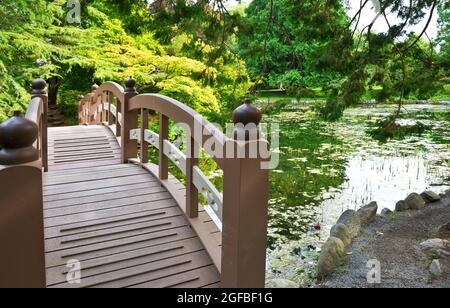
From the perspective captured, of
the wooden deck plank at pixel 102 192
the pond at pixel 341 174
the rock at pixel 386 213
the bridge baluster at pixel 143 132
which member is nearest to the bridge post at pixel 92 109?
the pond at pixel 341 174

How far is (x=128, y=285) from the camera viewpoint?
2.24 meters

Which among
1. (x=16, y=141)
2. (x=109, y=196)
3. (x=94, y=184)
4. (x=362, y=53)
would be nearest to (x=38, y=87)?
(x=94, y=184)

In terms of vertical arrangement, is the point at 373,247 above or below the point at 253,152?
below

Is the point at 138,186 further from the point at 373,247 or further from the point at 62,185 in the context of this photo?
the point at 373,247

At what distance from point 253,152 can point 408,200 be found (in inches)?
241

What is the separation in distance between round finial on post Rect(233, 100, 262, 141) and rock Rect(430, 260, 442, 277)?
141 inches

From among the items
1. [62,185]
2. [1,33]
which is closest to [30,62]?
[1,33]

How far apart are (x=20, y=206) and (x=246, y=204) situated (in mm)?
980

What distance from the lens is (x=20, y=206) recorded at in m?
1.45

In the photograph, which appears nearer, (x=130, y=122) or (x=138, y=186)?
(x=138, y=186)

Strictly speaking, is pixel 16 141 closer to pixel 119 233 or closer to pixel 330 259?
pixel 119 233

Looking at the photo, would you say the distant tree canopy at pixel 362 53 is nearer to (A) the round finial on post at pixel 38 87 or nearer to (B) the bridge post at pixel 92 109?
(A) the round finial on post at pixel 38 87

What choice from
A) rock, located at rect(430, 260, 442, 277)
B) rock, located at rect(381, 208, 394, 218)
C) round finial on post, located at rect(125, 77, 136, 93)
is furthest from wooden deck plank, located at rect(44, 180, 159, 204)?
rock, located at rect(381, 208, 394, 218)
